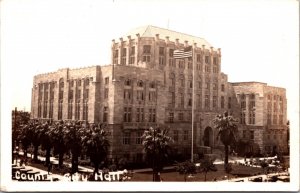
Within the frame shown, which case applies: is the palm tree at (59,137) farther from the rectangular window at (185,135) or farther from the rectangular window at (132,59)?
the rectangular window at (185,135)

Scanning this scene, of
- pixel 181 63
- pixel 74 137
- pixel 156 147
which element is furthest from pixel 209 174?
pixel 74 137

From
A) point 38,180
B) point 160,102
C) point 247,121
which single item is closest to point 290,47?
point 247,121

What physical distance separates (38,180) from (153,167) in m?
6.59

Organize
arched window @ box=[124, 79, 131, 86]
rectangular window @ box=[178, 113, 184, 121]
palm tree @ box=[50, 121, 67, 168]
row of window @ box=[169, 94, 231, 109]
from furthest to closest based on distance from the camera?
row of window @ box=[169, 94, 231, 109] → arched window @ box=[124, 79, 131, 86] → rectangular window @ box=[178, 113, 184, 121] → palm tree @ box=[50, 121, 67, 168]

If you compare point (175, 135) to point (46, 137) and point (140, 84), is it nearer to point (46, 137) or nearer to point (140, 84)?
point (140, 84)

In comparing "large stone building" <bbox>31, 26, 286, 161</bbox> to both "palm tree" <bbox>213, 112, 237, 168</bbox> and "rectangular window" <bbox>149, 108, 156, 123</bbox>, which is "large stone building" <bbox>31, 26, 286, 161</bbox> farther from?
"palm tree" <bbox>213, 112, 237, 168</bbox>

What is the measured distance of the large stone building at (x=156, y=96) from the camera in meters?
21.9

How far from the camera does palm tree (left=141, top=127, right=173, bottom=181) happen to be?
842 inches

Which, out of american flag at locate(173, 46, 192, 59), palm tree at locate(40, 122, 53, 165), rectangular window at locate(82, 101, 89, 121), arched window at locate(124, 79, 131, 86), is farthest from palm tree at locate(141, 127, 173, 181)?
palm tree at locate(40, 122, 53, 165)

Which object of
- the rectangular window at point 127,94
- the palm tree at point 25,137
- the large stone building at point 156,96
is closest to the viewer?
the palm tree at point 25,137

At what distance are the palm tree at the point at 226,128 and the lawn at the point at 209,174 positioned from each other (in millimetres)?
957

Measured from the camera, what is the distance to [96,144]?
21469 mm

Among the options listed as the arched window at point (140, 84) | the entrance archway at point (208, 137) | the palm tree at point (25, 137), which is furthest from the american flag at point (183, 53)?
the palm tree at point (25, 137)

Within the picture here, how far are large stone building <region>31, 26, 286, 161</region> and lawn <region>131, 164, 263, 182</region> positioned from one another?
1243 mm
